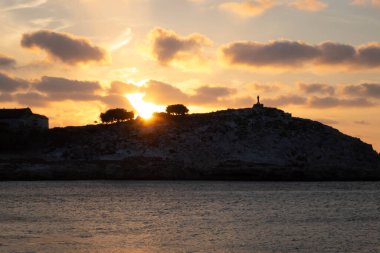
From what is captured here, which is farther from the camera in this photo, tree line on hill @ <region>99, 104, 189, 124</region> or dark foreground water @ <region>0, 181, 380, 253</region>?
tree line on hill @ <region>99, 104, 189, 124</region>

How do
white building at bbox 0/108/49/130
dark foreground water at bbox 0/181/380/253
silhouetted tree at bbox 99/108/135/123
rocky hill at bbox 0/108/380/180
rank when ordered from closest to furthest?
dark foreground water at bbox 0/181/380/253 → rocky hill at bbox 0/108/380/180 → white building at bbox 0/108/49/130 → silhouetted tree at bbox 99/108/135/123

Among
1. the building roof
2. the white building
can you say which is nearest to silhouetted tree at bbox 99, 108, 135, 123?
the white building

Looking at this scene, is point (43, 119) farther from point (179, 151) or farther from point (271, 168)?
point (271, 168)

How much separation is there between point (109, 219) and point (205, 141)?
7786 centimetres

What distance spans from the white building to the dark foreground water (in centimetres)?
7017

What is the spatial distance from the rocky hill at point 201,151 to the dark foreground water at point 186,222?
112 ft

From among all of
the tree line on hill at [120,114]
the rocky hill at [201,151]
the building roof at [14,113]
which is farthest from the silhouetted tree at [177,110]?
the building roof at [14,113]

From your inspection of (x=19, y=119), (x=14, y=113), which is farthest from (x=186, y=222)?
(x=14, y=113)

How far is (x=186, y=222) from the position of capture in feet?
164

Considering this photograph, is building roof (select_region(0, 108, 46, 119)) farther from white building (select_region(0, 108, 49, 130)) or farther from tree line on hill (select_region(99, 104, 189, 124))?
tree line on hill (select_region(99, 104, 189, 124))

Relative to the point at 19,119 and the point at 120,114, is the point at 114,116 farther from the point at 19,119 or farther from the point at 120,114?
the point at 19,119

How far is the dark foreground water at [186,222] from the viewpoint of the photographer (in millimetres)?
36969

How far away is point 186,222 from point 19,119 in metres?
112

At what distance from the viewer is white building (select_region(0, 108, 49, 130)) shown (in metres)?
152
